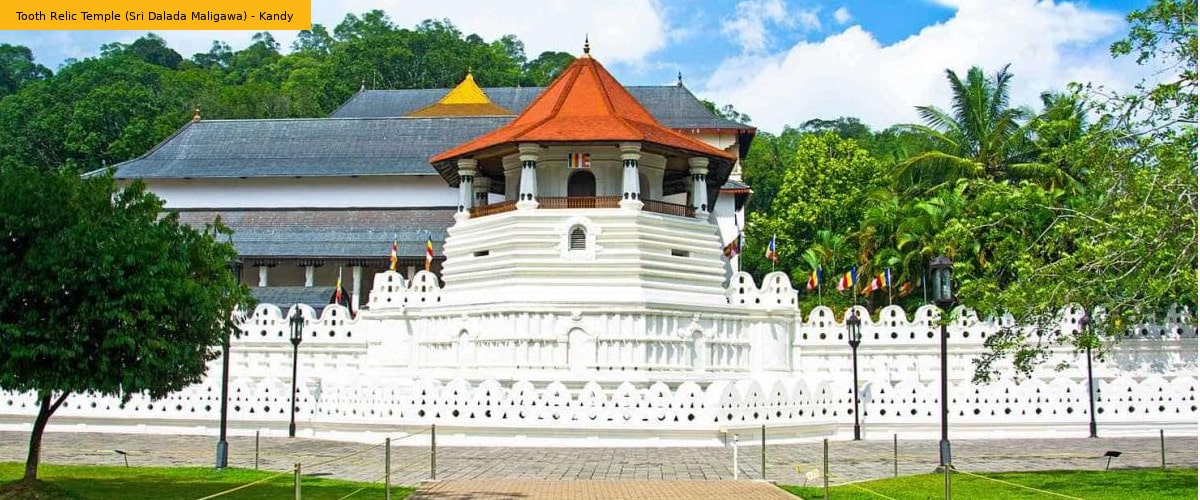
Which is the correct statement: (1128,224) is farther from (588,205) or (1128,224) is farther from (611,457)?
(588,205)

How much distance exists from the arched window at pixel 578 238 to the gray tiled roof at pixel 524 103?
82.5 ft

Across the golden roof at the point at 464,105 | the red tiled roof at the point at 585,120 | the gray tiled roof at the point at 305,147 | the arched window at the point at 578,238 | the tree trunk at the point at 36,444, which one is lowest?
the tree trunk at the point at 36,444

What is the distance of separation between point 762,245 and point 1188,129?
4072cm

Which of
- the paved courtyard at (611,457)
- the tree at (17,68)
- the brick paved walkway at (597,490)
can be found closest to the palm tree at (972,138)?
the paved courtyard at (611,457)

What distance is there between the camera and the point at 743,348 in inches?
1194

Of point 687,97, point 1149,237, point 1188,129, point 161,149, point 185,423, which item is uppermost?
point 687,97

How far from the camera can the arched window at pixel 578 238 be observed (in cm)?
3070

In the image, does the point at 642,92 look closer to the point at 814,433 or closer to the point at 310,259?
the point at 310,259

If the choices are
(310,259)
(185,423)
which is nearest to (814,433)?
(185,423)

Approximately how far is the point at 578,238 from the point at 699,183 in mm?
4120

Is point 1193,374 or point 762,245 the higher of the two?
point 762,245

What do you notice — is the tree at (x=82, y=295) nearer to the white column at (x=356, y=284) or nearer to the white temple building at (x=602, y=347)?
the white temple building at (x=602, y=347)

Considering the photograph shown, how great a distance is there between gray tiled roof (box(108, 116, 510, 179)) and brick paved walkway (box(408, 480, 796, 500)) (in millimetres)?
32751

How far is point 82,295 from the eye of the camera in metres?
13.9
